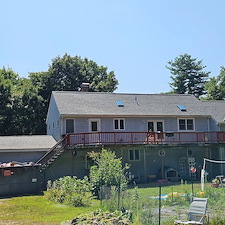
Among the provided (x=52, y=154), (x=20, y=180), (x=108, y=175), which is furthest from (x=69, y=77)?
(x=108, y=175)

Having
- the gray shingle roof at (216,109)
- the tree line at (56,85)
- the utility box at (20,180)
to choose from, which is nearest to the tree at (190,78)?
the tree line at (56,85)

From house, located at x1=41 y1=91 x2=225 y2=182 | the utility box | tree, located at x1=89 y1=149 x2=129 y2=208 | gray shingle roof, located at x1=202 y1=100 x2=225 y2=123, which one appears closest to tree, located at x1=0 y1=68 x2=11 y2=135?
house, located at x1=41 y1=91 x2=225 y2=182

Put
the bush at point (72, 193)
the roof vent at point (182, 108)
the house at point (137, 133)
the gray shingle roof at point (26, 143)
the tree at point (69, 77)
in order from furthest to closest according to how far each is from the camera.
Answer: the tree at point (69, 77) → the roof vent at point (182, 108) → the house at point (137, 133) → the gray shingle roof at point (26, 143) → the bush at point (72, 193)

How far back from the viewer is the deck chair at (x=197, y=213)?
29.8 feet

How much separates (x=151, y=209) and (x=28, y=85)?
2873 centimetres

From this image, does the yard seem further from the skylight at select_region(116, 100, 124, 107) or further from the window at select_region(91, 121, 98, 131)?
the skylight at select_region(116, 100, 124, 107)

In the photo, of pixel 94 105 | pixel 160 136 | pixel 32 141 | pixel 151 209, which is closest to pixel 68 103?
pixel 94 105

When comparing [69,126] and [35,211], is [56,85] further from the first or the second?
[35,211]

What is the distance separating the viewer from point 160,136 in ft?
77.8

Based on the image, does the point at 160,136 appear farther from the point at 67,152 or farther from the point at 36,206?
the point at 36,206

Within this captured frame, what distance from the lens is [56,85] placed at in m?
38.4

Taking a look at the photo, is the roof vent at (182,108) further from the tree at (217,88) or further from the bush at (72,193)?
the tree at (217,88)

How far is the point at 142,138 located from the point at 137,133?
1.78 feet

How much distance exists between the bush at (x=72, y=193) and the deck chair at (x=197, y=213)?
6070mm
